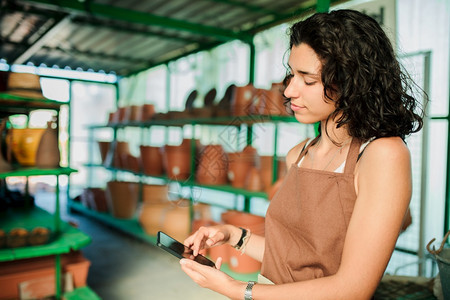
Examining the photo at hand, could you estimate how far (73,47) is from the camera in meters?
5.77

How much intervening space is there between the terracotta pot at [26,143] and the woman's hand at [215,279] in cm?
188

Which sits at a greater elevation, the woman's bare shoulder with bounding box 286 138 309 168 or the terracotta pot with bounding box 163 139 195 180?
the woman's bare shoulder with bounding box 286 138 309 168

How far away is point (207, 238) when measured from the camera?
1.16 meters

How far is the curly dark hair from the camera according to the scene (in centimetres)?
90

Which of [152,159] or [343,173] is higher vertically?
[343,173]

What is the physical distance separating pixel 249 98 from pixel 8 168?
1933mm

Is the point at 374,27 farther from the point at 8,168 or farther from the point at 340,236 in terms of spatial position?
the point at 8,168

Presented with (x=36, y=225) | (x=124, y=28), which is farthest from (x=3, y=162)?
(x=124, y=28)

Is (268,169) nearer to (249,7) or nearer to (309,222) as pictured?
(249,7)

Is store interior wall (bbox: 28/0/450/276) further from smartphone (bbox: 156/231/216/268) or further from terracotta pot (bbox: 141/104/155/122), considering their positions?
smartphone (bbox: 156/231/216/268)

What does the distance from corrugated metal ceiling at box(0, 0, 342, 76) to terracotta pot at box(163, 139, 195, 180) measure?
4.42 feet

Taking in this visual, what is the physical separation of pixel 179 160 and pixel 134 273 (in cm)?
118

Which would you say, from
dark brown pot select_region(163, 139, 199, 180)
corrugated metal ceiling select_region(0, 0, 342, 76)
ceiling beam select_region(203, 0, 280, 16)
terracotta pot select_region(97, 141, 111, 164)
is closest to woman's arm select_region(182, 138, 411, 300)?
corrugated metal ceiling select_region(0, 0, 342, 76)

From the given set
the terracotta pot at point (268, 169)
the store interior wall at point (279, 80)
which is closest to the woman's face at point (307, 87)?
the store interior wall at point (279, 80)
